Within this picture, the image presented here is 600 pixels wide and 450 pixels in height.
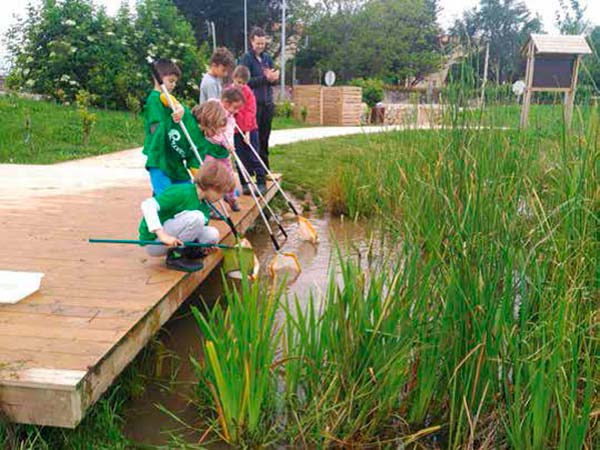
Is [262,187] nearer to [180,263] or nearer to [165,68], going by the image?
[165,68]

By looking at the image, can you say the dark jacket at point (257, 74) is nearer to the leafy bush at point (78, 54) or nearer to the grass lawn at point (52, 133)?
the grass lawn at point (52, 133)

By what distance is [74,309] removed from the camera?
106 inches

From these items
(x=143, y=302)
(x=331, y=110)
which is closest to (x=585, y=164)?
(x=143, y=302)

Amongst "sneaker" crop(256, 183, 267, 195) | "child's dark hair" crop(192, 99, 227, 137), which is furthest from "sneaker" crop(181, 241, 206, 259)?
"sneaker" crop(256, 183, 267, 195)

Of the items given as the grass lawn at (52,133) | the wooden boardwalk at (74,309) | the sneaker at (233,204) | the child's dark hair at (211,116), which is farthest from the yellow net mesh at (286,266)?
the grass lawn at (52,133)

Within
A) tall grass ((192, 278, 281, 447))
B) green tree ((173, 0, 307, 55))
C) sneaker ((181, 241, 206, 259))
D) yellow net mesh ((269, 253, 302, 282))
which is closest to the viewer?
tall grass ((192, 278, 281, 447))

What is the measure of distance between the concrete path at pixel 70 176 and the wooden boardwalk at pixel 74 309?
1125mm

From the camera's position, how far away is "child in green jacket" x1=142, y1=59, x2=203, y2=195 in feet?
12.9

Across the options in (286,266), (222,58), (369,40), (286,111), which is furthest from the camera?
(369,40)

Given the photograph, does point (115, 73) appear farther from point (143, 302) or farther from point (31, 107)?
point (143, 302)

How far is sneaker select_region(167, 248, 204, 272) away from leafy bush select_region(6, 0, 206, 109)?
10986mm

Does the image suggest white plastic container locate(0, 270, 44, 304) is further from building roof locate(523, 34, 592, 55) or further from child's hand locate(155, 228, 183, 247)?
building roof locate(523, 34, 592, 55)

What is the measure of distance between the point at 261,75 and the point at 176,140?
2129 mm

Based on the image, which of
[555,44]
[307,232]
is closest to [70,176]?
[307,232]
